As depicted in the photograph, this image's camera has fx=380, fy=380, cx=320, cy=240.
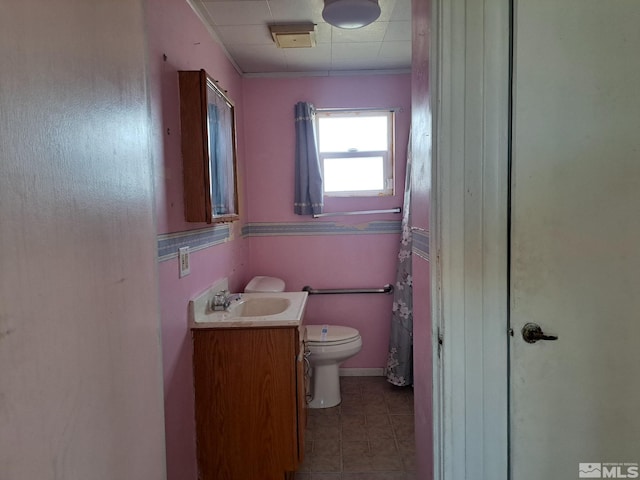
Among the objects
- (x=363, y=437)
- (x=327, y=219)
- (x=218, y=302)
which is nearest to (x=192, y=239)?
(x=218, y=302)

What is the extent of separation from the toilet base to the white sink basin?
60 cm

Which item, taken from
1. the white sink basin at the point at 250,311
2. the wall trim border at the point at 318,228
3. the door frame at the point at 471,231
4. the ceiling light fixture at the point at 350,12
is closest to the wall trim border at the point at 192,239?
the white sink basin at the point at 250,311

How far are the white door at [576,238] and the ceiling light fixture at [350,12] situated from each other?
1.02m

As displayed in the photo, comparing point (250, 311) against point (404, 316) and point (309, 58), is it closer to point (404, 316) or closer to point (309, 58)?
point (404, 316)

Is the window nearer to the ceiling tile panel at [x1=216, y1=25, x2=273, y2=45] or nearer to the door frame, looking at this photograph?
the ceiling tile panel at [x1=216, y1=25, x2=273, y2=45]

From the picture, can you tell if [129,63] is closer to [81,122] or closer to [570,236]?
[81,122]

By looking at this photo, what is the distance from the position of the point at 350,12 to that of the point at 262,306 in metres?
1.54

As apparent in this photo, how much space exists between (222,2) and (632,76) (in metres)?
1.66

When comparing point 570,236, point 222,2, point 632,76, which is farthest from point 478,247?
point 222,2

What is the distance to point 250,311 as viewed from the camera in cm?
209

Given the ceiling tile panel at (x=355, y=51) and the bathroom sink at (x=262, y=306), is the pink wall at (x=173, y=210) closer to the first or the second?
the bathroom sink at (x=262, y=306)

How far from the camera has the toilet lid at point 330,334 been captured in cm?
238

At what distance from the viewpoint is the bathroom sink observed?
2.07 metres

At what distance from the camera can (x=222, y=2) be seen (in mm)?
1786
